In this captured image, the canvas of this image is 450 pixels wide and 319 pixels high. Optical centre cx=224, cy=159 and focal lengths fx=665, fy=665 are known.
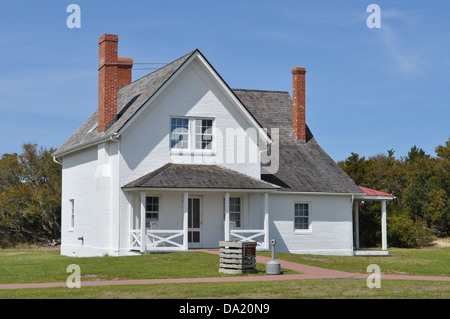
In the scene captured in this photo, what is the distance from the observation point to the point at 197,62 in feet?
90.4

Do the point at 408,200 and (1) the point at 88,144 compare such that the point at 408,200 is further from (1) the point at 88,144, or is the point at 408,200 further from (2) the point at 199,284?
(2) the point at 199,284

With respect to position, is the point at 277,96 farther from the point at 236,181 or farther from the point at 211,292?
the point at 211,292

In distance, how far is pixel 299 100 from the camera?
32.4 m

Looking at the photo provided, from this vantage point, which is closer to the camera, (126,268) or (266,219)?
(126,268)

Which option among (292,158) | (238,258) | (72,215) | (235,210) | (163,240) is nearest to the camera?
(238,258)

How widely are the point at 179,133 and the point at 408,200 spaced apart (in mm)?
23238

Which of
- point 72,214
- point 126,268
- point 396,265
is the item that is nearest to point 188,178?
point 126,268

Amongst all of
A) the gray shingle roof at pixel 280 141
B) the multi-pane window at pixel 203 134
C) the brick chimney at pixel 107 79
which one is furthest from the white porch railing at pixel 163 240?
the brick chimney at pixel 107 79

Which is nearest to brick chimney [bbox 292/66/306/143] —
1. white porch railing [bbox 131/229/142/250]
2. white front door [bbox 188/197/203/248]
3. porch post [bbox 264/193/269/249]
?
porch post [bbox 264/193/269/249]

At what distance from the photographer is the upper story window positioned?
27.5 m

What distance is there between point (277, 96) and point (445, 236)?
58.2 ft
